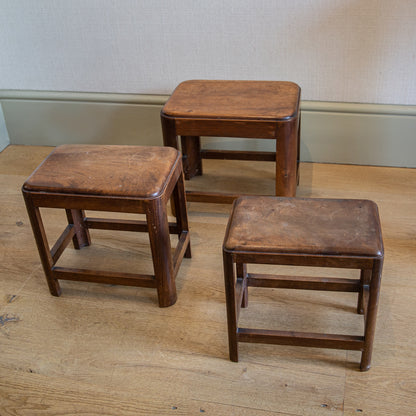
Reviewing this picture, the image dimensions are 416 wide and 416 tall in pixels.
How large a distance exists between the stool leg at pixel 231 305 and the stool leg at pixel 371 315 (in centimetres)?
28

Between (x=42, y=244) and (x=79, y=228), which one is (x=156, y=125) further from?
(x=42, y=244)

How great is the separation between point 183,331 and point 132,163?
44cm

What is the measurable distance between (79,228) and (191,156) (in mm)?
513

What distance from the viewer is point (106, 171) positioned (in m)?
1.43

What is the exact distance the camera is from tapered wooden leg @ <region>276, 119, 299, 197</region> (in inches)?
63.0

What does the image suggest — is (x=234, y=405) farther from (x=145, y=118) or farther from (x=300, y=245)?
(x=145, y=118)

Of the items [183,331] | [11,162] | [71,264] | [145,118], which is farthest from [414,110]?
[11,162]

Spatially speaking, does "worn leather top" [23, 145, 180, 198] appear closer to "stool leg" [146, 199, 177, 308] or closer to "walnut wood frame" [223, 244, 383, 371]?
"stool leg" [146, 199, 177, 308]

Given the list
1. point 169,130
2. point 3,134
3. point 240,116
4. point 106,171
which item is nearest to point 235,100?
point 240,116

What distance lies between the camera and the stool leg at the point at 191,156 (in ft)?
6.48

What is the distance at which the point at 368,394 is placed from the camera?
4.07ft

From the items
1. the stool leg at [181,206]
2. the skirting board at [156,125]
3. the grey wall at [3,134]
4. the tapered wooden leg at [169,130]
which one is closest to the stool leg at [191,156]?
the skirting board at [156,125]

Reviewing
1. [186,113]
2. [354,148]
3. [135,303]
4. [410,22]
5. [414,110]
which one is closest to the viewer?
[135,303]

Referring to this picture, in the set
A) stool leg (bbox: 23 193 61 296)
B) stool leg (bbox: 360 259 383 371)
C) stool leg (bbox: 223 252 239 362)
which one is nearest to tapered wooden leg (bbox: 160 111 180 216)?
stool leg (bbox: 23 193 61 296)
